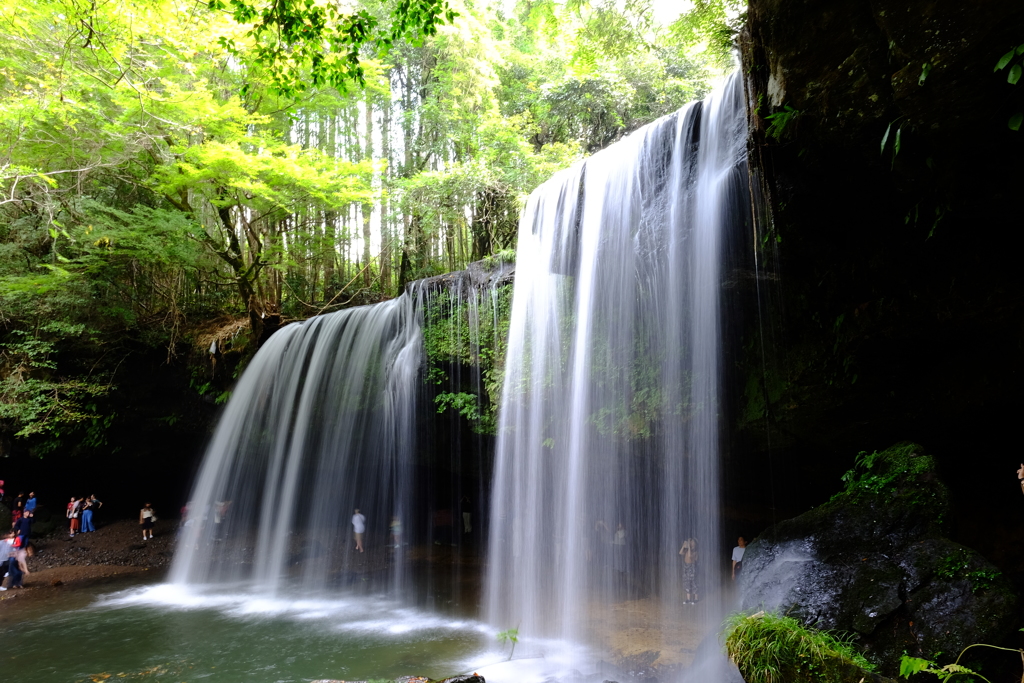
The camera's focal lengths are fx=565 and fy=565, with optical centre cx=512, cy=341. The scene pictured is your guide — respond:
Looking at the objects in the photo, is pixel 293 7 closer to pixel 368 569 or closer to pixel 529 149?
pixel 529 149

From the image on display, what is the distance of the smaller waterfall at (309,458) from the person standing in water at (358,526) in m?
0.22

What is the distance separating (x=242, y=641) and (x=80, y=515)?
10027 mm

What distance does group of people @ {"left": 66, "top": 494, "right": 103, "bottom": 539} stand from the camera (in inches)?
587

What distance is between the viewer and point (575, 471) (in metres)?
8.12

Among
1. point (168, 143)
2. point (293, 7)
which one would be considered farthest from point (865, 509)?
point (168, 143)

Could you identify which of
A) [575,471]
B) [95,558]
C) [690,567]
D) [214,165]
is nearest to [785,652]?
[690,567]

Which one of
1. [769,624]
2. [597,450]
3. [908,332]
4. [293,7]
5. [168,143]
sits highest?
[168,143]

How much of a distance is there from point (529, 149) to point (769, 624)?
39.7ft

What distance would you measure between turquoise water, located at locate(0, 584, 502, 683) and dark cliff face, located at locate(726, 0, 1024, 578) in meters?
5.06

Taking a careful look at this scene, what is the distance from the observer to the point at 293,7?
6.09 meters

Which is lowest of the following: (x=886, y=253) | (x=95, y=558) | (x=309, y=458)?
(x=95, y=558)

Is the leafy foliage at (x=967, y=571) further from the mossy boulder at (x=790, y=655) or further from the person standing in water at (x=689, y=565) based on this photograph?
the person standing in water at (x=689, y=565)

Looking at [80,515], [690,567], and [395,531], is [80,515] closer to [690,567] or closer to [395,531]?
[395,531]

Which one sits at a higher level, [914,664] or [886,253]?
[886,253]
